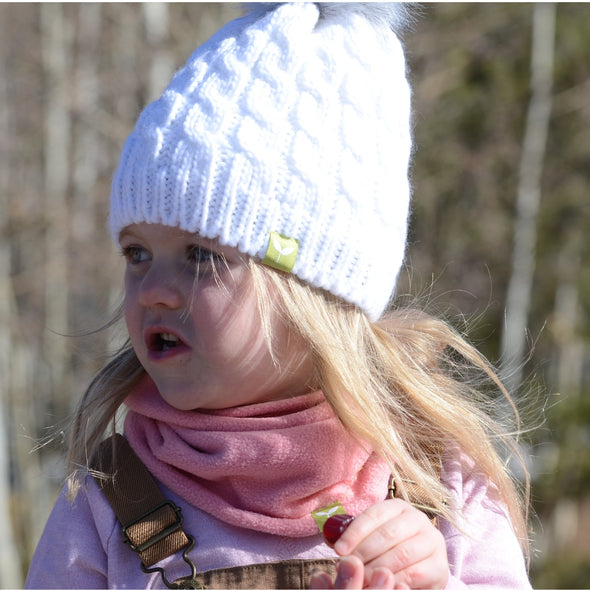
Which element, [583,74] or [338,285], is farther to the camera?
[583,74]

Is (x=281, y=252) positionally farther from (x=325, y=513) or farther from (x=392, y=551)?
(x=392, y=551)

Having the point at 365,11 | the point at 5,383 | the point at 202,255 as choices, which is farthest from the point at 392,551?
the point at 5,383

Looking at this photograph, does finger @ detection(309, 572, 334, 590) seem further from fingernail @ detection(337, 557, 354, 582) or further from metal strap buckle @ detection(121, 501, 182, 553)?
metal strap buckle @ detection(121, 501, 182, 553)

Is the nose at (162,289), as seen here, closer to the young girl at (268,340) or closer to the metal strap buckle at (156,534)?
the young girl at (268,340)

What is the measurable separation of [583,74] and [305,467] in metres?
10.4

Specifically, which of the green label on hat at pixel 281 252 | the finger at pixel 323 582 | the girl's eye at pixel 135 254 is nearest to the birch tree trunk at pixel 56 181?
the girl's eye at pixel 135 254

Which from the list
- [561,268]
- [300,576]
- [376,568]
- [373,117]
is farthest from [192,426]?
[561,268]

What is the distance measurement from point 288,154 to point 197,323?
0.42 meters

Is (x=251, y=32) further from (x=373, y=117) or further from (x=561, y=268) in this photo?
(x=561, y=268)

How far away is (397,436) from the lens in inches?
72.0

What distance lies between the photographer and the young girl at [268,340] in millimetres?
1694

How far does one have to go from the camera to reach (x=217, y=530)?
1.70 metres

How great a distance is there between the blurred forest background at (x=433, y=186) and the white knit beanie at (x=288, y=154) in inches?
243

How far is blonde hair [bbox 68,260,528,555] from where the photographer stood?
5.78ft
